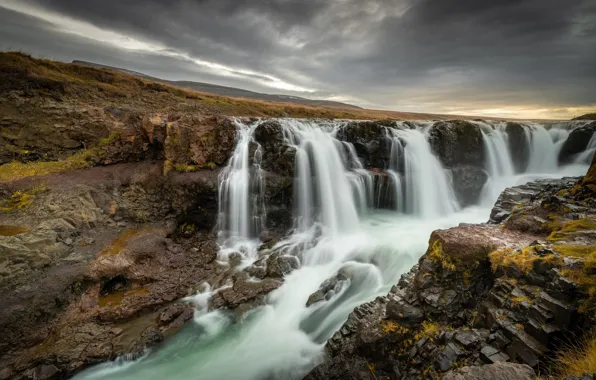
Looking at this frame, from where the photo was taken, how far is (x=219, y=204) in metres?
14.4

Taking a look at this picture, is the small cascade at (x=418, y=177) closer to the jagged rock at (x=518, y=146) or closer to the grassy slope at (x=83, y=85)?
the jagged rock at (x=518, y=146)

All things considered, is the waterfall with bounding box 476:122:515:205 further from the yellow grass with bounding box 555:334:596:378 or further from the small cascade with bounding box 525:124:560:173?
the yellow grass with bounding box 555:334:596:378

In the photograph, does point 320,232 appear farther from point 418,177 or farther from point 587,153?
point 587,153

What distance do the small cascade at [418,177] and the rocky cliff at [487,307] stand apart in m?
8.82

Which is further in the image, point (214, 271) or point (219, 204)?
point (219, 204)

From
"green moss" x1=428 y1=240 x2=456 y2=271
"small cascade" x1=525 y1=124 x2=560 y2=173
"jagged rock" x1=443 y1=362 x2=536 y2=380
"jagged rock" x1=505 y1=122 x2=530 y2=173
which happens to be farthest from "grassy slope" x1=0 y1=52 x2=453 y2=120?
"small cascade" x1=525 y1=124 x2=560 y2=173

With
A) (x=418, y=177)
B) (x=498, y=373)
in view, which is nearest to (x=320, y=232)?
(x=418, y=177)

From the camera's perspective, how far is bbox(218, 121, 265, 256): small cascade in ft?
46.2

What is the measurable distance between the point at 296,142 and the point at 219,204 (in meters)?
6.20

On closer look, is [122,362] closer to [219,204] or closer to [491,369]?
[219,204]

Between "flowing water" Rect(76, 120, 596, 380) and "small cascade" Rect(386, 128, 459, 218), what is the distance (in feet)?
0.24

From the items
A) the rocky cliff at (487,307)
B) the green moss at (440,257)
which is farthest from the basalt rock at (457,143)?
the green moss at (440,257)

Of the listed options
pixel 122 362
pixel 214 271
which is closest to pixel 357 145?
pixel 214 271

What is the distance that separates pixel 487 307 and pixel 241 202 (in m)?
11.8
